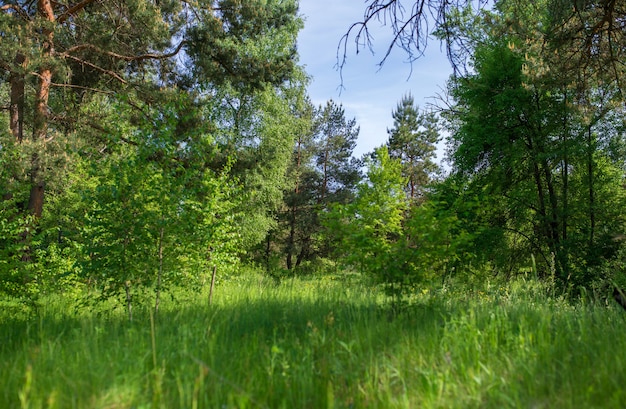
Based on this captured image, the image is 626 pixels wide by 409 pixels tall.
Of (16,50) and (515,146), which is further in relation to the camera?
Answer: (515,146)

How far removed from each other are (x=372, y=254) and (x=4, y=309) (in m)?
6.65

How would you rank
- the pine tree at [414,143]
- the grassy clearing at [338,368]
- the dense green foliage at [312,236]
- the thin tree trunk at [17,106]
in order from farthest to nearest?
the pine tree at [414,143] → the thin tree trunk at [17,106] → the dense green foliage at [312,236] → the grassy clearing at [338,368]

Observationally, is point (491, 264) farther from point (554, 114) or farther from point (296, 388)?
→ point (296, 388)

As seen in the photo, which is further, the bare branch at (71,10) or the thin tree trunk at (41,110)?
the bare branch at (71,10)

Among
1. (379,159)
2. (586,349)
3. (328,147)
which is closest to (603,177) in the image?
(379,159)

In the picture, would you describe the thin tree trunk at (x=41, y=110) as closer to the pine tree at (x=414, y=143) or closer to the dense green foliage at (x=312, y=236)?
the dense green foliage at (x=312, y=236)

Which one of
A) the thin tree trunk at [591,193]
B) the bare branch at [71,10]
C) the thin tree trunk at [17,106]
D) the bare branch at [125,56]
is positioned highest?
the bare branch at [71,10]

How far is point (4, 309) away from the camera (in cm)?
705

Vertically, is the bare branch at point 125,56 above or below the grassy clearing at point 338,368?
above

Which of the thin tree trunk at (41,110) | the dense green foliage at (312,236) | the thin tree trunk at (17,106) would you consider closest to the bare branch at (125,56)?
the dense green foliage at (312,236)

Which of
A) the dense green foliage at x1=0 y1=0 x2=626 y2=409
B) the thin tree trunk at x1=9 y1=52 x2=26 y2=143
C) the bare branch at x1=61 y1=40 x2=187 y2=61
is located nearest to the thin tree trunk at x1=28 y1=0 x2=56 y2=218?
the dense green foliage at x1=0 y1=0 x2=626 y2=409

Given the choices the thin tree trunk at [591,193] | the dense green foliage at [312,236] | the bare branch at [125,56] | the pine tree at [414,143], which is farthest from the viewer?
the pine tree at [414,143]

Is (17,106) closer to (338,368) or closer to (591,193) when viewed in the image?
(338,368)

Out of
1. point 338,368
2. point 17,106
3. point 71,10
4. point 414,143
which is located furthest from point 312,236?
point 414,143
